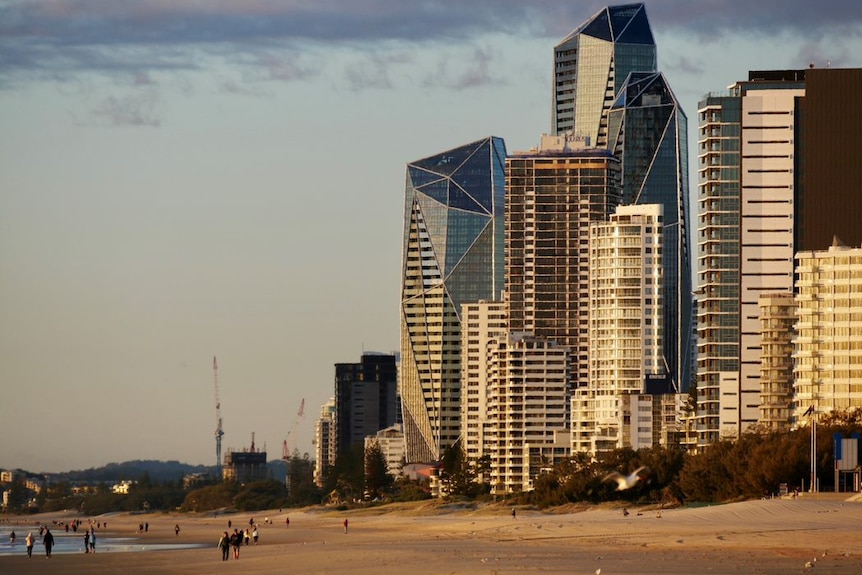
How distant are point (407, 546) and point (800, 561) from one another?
3342cm

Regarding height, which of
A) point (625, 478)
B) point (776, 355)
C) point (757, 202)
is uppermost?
point (757, 202)

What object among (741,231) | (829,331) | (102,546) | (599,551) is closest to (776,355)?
(829,331)

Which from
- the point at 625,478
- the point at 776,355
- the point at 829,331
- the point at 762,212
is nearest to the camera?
the point at 625,478

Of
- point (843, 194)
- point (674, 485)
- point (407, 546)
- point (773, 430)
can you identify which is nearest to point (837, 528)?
point (407, 546)

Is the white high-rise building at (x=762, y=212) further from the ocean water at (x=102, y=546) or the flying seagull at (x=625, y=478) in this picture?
the ocean water at (x=102, y=546)

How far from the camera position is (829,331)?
171 metres

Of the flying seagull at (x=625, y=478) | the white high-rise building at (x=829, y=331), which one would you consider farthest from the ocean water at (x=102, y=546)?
the white high-rise building at (x=829, y=331)

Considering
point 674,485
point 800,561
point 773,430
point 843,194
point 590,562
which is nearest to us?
point 800,561

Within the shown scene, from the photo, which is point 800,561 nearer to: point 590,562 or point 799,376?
point 590,562

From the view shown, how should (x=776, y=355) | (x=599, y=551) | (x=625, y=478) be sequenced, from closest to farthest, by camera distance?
(x=599, y=551)
(x=625, y=478)
(x=776, y=355)

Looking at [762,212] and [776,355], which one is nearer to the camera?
[776,355]

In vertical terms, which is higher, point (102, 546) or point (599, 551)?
point (599, 551)

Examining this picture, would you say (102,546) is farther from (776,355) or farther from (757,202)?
(757,202)

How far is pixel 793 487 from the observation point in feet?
429
